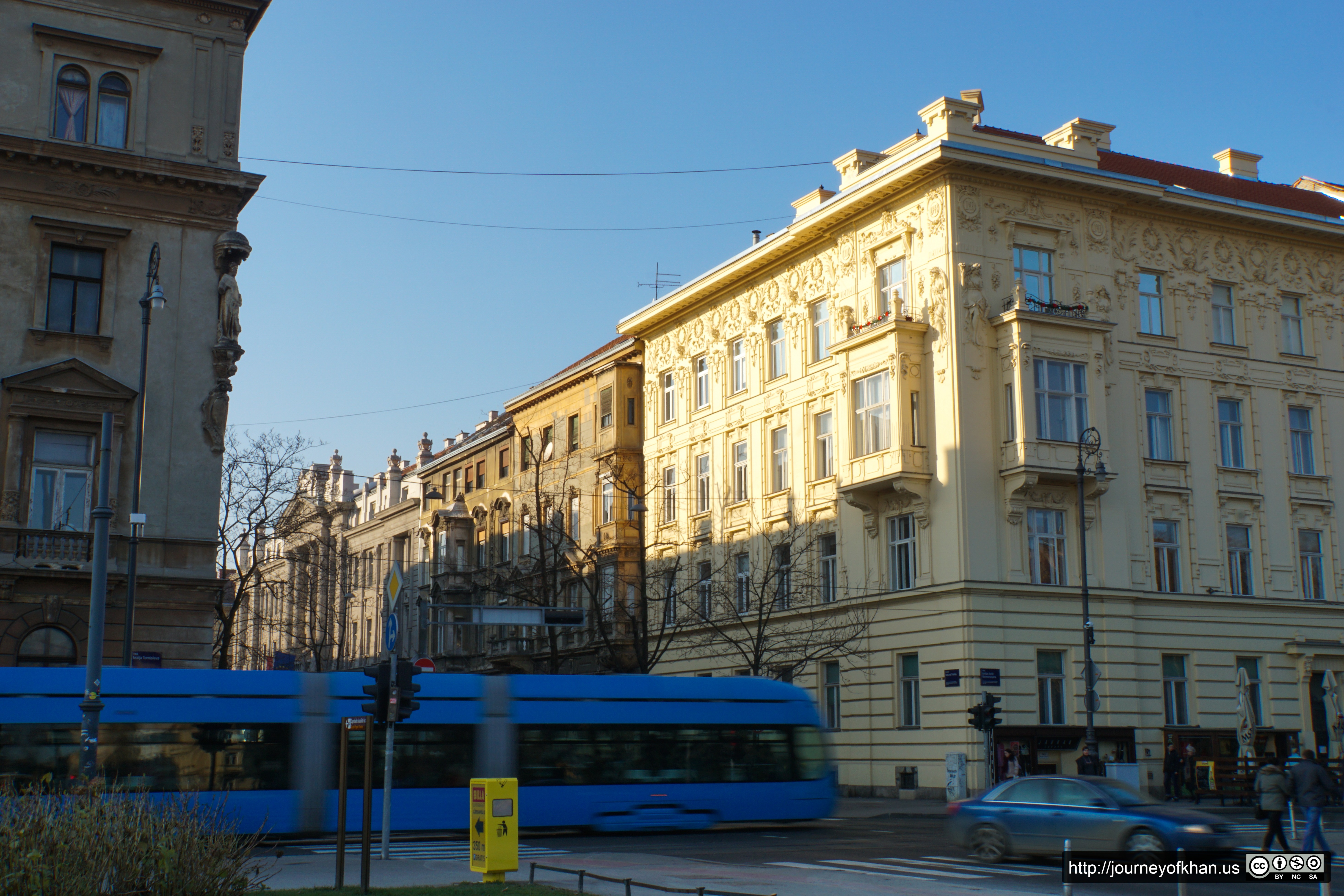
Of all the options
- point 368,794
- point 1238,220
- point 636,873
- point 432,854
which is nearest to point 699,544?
point 1238,220

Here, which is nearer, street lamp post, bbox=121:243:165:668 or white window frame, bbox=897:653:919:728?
street lamp post, bbox=121:243:165:668

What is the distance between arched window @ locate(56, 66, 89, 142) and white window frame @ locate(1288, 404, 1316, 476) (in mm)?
35929

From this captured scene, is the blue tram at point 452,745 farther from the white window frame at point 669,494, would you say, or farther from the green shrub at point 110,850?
the white window frame at point 669,494

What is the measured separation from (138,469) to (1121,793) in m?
19.4

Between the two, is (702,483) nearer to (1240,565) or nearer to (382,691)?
(1240,565)

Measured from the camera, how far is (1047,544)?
38938mm

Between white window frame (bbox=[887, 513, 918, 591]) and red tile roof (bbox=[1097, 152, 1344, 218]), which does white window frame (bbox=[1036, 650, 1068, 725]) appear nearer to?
white window frame (bbox=[887, 513, 918, 591])

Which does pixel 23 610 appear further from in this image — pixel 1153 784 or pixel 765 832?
pixel 1153 784

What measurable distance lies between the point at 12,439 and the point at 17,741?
9683mm

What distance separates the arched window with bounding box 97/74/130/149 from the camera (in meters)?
31.7

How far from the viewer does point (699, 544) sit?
50.7 metres

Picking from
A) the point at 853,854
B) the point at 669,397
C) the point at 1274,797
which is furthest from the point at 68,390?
the point at 669,397

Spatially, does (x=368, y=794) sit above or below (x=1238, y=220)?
below

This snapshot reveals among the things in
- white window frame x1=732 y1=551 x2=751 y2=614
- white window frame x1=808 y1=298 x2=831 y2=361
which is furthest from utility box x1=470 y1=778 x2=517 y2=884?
white window frame x1=732 y1=551 x2=751 y2=614
